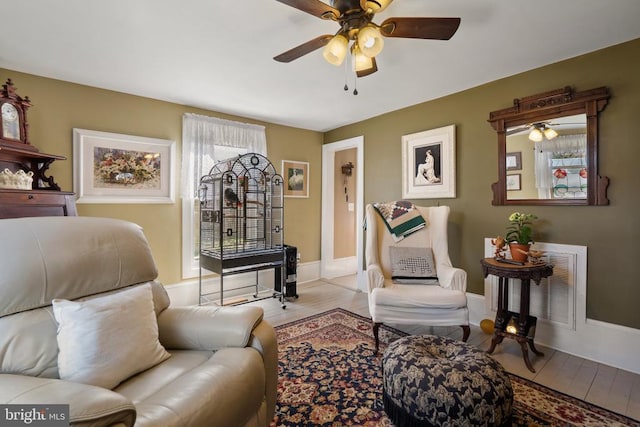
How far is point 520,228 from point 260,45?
2.58 m

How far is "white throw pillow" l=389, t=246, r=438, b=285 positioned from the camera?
2791mm

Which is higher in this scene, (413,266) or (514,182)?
(514,182)

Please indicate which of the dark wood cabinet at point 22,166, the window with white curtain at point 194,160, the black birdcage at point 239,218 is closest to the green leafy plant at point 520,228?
the black birdcage at point 239,218

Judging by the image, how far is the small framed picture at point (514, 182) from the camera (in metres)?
2.72

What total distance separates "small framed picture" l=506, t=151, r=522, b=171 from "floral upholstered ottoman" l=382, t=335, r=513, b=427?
6.11 feet

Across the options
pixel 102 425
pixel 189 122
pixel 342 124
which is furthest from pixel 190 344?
pixel 342 124

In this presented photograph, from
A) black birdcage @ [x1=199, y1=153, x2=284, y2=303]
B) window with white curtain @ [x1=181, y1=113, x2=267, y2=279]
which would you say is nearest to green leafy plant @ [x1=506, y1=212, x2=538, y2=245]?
black birdcage @ [x1=199, y1=153, x2=284, y2=303]

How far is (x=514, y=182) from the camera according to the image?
108 inches

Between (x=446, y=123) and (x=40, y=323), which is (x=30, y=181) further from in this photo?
(x=446, y=123)

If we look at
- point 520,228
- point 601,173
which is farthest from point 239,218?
point 601,173

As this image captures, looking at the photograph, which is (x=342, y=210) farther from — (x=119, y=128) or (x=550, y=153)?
(x=119, y=128)

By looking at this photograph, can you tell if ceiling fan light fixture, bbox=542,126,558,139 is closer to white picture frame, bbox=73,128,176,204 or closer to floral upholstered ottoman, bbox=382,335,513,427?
floral upholstered ottoman, bbox=382,335,513,427

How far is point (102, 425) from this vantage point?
2.60 feet

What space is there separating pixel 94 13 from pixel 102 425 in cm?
225
